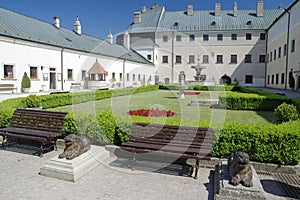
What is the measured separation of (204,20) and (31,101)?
42.9 m

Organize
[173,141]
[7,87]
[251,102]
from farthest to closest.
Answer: [7,87]
[251,102]
[173,141]

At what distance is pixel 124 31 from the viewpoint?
49.5m

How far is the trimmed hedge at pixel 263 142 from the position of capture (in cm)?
447

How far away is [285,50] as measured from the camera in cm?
2905

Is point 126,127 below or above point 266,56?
below

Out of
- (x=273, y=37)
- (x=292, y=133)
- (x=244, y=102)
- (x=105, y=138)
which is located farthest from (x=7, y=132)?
(x=273, y=37)

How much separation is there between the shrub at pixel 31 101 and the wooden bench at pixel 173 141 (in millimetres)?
7413

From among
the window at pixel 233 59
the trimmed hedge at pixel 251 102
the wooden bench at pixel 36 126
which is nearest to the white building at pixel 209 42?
the window at pixel 233 59

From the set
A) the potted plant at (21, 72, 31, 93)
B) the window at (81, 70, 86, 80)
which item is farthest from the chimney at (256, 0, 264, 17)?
the potted plant at (21, 72, 31, 93)

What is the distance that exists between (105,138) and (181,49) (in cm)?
4307

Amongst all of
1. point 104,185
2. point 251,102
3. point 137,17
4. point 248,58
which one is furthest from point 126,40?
point 104,185

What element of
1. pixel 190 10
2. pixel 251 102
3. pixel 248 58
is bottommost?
pixel 251 102

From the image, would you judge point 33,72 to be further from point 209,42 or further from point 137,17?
point 137,17

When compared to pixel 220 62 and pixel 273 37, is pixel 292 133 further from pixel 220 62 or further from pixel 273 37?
pixel 220 62
